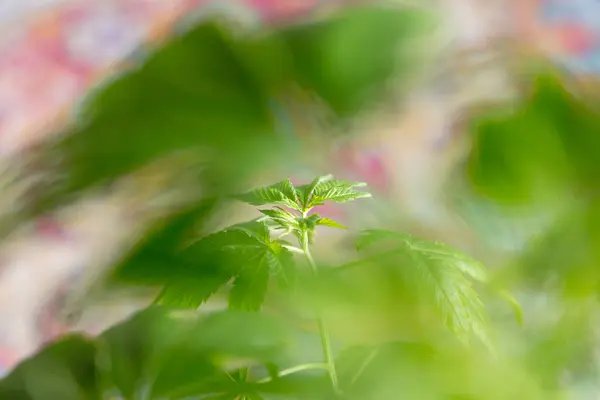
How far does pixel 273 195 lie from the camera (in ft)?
0.72

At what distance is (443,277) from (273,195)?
0.19 feet

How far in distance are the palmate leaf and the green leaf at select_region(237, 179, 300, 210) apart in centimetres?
3

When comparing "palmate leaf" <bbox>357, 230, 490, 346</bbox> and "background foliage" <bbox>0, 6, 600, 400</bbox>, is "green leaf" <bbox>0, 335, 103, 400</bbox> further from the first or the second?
"palmate leaf" <bbox>357, 230, 490, 346</bbox>

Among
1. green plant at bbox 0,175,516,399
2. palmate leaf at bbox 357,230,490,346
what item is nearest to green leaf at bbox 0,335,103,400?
green plant at bbox 0,175,516,399

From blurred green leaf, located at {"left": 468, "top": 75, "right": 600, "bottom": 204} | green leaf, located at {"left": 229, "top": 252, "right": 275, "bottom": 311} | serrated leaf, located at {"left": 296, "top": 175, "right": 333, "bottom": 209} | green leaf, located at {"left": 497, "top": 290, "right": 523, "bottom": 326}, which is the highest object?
serrated leaf, located at {"left": 296, "top": 175, "right": 333, "bottom": 209}

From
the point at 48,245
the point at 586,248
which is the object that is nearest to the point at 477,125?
the point at 586,248

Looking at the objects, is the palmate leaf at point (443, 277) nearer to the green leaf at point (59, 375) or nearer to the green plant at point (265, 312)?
the green plant at point (265, 312)

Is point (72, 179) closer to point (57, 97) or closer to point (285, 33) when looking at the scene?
point (285, 33)

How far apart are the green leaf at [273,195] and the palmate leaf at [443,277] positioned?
0.03 metres

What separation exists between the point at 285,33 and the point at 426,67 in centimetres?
7

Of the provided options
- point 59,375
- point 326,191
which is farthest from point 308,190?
point 59,375

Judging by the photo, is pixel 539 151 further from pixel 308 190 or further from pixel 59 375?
pixel 59 375

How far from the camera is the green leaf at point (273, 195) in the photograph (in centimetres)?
22

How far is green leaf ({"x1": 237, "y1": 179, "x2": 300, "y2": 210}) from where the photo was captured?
216 mm
